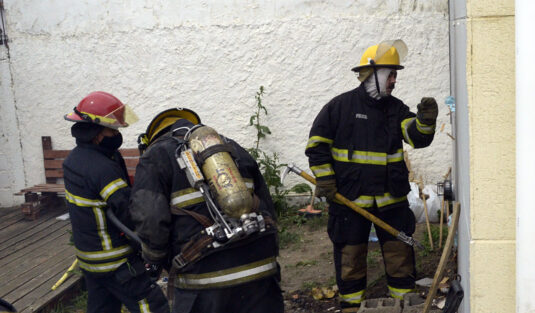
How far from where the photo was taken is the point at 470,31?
2.23 metres

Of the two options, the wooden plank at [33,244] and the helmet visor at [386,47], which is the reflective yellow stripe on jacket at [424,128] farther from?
the wooden plank at [33,244]

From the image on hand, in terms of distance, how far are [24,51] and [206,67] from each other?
2.64 m

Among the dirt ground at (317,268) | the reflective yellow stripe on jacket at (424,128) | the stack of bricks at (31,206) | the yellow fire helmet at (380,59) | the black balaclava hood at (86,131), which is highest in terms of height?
the yellow fire helmet at (380,59)

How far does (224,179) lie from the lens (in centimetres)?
305

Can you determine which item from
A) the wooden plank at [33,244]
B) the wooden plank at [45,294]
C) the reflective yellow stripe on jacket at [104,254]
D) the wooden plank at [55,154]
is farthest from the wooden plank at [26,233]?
the reflective yellow stripe on jacket at [104,254]

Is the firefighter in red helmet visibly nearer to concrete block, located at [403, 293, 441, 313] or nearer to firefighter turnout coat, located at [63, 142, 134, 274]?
firefighter turnout coat, located at [63, 142, 134, 274]

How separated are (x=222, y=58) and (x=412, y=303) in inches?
179

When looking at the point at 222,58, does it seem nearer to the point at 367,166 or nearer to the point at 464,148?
the point at 367,166

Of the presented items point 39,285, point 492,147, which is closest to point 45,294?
Answer: point 39,285

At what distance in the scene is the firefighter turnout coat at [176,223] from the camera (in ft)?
10.5

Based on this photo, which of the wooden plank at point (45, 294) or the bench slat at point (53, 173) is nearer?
the wooden plank at point (45, 294)

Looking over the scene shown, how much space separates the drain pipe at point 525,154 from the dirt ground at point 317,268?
116 inches

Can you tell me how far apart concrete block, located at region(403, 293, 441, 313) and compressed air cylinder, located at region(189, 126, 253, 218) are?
1.70 m

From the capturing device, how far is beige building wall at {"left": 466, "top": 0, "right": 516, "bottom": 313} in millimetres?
2207
